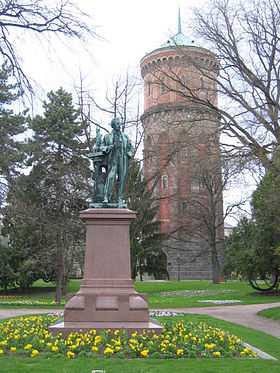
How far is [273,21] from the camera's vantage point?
20.3 m

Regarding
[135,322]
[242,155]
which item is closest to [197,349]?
[135,322]

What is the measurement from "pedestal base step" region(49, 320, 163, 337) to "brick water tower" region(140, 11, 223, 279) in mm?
10687

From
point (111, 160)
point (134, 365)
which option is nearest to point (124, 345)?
point (134, 365)

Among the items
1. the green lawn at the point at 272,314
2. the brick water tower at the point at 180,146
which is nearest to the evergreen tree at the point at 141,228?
the brick water tower at the point at 180,146

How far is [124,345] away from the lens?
Answer: 31.6 ft

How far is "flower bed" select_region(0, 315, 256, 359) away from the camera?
913cm

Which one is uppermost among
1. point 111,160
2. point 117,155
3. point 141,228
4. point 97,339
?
point 141,228

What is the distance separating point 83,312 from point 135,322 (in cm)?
114

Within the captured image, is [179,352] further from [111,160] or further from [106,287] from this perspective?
[111,160]

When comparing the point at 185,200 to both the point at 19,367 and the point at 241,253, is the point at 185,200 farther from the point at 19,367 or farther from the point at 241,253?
the point at 19,367

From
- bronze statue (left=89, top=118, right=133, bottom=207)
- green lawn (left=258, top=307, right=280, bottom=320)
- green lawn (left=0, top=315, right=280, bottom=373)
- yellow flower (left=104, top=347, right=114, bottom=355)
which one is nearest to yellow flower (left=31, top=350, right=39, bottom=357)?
green lawn (left=0, top=315, right=280, bottom=373)

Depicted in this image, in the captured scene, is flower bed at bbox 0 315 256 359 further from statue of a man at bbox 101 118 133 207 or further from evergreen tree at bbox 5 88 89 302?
evergreen tree at bbox 5 88 89 302

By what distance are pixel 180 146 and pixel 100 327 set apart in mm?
13622

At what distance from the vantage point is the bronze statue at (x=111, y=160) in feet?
44.8
